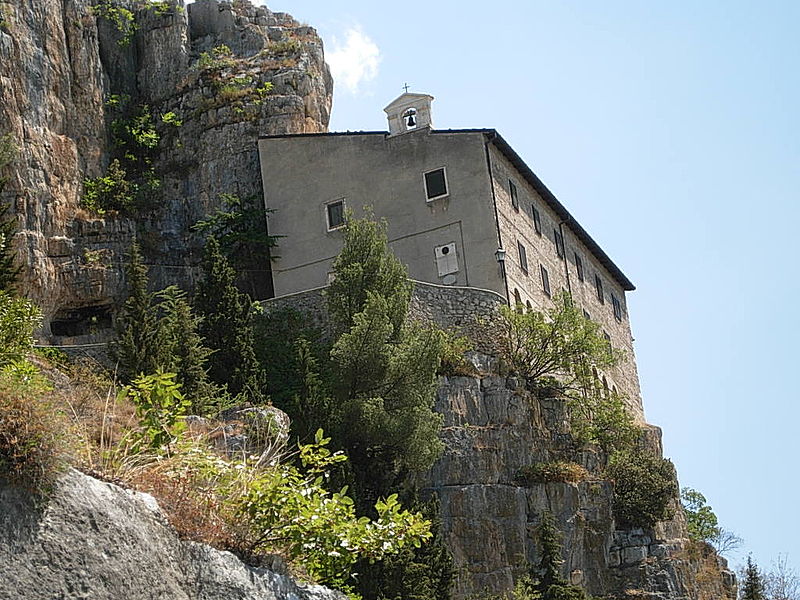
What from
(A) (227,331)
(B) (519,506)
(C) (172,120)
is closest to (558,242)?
(C) (172,120)

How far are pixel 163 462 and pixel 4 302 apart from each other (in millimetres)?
10893

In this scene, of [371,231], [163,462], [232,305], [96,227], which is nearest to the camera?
[163,462]

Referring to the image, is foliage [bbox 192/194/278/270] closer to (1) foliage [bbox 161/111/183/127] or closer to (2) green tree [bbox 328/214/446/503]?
(1) foliage [bbox 161/111/183/127]

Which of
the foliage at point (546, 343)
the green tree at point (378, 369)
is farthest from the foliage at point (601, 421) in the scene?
the green tree at point (378, 369)

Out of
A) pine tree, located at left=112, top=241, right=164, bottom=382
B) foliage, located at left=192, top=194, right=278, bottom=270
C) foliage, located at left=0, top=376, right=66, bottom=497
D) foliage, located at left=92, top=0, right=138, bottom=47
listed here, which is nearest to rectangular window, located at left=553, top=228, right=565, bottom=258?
foliage, located at left=192, top=194, right=278, bottom=270

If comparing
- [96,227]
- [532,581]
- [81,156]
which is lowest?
[532,581]

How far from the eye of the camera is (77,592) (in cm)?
775

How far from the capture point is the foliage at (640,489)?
31.1 m

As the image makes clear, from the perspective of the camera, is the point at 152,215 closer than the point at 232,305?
No

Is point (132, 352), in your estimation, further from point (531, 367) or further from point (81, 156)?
point (81, 156)

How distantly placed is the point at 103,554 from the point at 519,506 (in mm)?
20698

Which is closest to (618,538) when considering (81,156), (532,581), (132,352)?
(532,581)

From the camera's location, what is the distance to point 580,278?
1690 inches

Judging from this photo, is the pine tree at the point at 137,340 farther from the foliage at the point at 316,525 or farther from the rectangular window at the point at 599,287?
the rectangular window at the point at 599,287
